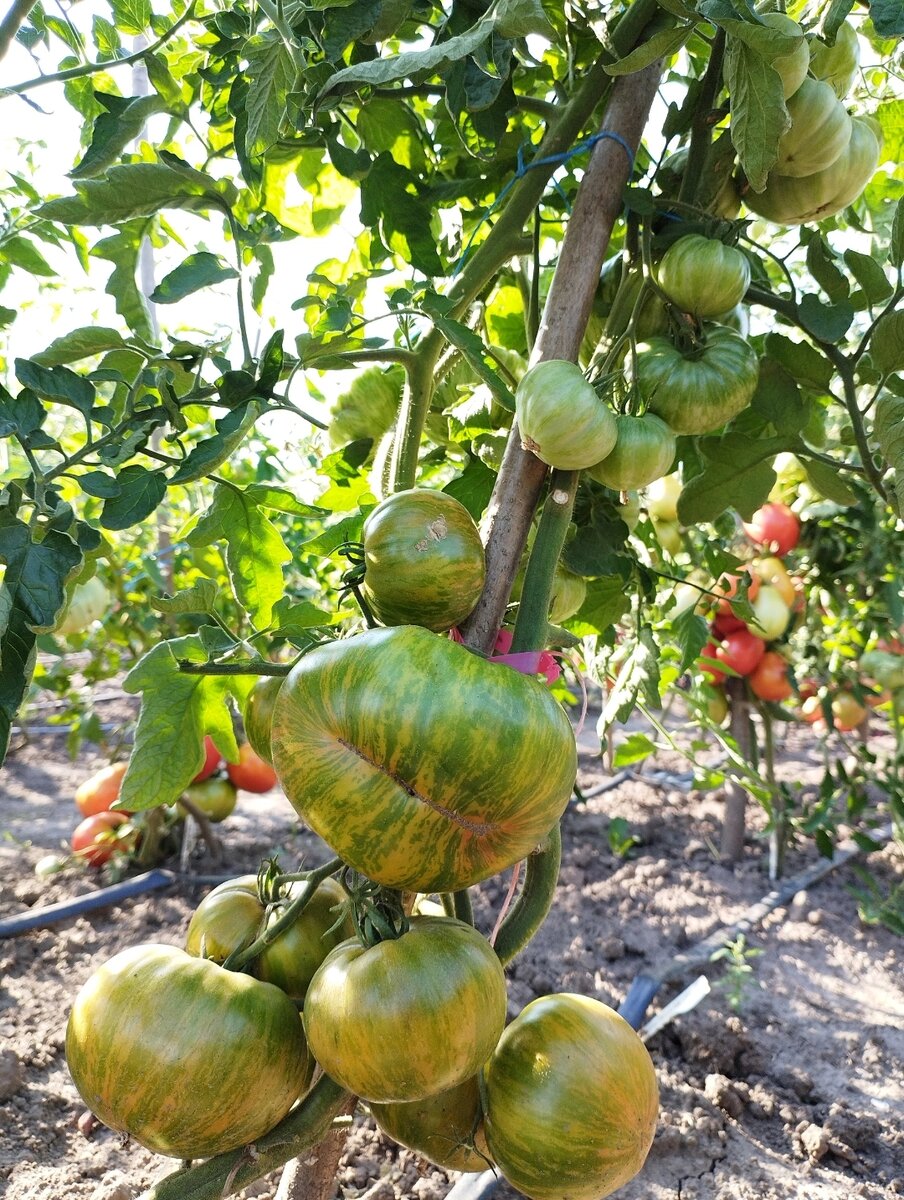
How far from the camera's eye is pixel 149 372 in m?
0.72

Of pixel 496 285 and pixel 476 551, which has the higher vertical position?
pixel 496 285

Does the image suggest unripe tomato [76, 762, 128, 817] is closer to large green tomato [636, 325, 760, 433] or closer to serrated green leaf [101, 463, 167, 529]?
serrated green leaf [101, 463, 167, 529]

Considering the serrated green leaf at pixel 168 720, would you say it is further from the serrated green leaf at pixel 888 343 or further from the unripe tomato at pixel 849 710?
the unripe tomato at pixel 849 710

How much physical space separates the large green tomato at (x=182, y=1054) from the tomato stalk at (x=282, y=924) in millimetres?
32

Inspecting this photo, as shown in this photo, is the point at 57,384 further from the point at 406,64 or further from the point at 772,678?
the point at 772,678

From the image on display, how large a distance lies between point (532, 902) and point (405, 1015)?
0.20m

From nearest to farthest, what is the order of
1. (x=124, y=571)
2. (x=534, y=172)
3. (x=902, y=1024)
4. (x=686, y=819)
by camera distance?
(x=534, y=172) < (x=902, y=1024) < (x=124, y=571) < (x=686, y=819)

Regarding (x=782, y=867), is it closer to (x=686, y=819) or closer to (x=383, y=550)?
(x=686, y=819)

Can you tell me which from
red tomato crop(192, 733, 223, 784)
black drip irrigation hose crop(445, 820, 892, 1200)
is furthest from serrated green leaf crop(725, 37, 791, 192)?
red tomato crop(192, 733, 223, 784)

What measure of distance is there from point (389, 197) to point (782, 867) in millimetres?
2561

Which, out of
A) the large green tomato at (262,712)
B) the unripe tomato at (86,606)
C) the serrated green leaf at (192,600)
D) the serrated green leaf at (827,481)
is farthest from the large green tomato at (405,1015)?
the unripe tomato at (86,606)

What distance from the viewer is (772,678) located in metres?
2.54

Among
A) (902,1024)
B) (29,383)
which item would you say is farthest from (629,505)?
(902,1024)

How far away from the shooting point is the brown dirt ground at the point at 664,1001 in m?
1.45
